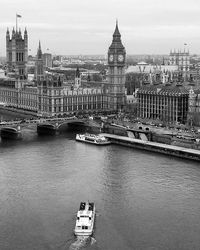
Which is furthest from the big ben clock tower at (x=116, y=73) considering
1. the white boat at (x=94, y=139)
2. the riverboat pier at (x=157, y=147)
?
the white boat at (x=94, y=139)

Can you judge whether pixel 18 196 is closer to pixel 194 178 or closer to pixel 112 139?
pixel 194 178

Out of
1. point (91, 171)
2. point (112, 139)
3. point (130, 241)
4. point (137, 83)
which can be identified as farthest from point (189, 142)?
point (137, 83)

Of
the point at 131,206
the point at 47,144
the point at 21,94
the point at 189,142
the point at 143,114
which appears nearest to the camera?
the point at 131,206

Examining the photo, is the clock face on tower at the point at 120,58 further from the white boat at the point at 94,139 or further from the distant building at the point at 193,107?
the white boat at the point at 94,139

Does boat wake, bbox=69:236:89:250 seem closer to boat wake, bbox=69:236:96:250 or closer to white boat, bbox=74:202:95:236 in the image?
boat wake, bbox=69:236:96:250

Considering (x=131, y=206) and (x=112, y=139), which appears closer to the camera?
(x=131, y=206)
